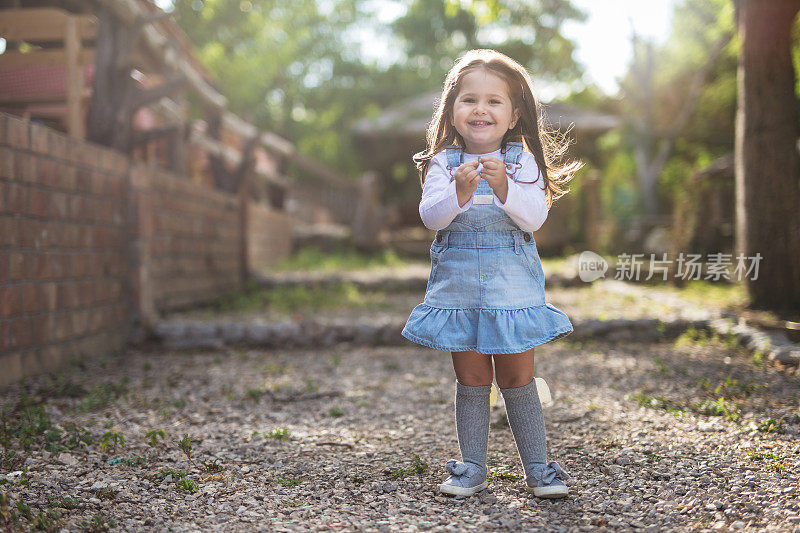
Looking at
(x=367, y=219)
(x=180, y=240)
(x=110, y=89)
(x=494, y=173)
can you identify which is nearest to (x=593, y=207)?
(x=367, y=219)

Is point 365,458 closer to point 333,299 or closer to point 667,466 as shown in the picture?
point 667,466

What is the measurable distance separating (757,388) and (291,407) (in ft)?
7.98

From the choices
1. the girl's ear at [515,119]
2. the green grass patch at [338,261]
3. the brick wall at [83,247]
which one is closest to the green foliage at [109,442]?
the brick wall at [83,247]

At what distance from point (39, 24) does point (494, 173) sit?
4606mm

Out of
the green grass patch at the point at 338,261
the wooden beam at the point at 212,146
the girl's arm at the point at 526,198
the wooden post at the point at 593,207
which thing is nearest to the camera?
the girl's arm at the point at 526,198

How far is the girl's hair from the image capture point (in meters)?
2.15

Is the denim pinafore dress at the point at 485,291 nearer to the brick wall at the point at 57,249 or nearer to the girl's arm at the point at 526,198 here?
the girl's arm at the point at 526,198

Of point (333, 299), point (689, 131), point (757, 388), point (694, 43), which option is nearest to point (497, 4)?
point (333, 299)

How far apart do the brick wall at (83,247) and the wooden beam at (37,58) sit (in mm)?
1025

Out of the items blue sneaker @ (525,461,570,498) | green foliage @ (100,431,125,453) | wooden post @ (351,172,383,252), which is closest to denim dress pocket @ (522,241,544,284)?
blue sneaker @ (525,461,570,498)

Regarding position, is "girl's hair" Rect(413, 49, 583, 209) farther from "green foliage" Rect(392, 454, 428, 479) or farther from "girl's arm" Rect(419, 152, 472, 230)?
"green foliage" Rect(392, 454, 428, 479)

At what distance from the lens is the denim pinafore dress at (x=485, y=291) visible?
2018 millimetres

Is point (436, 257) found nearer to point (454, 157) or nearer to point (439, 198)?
point (439, 198)

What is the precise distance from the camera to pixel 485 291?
204cm
